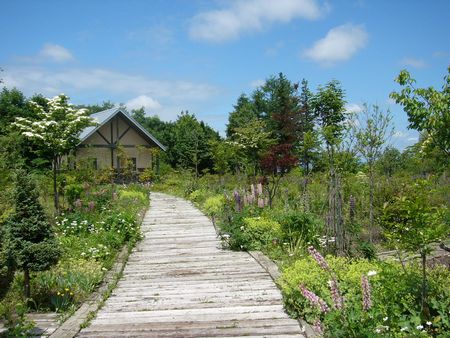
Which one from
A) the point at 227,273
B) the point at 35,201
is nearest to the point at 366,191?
the point at 227,273

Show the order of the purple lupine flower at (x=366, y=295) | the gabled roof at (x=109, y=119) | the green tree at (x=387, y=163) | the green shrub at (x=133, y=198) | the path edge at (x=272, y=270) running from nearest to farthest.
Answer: the purple lupine flower at (x=366, y=295)
the path edge at (x=272, y=270)
the green tree at (x=387, y=163)
the green shrub at (x=133, y=198)
the gabled roof at (x=109, y=119)

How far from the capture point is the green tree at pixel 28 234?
538 centimetres

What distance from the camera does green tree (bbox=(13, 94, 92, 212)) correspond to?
13070 mm

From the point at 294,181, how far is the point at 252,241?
1031cm

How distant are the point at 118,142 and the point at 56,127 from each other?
59.5 ft

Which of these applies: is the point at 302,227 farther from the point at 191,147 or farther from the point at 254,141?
the point at 191,147

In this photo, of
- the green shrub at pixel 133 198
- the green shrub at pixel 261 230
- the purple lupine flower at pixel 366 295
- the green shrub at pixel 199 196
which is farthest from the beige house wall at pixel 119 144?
the purple lupine flower at pixel 366 295

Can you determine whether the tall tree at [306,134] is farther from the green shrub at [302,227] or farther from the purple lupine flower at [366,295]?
the purple lupine flower at [366,295]

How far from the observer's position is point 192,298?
223 inches

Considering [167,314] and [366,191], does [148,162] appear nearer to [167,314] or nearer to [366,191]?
[366,191]

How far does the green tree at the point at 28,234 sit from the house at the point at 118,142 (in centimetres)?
2319

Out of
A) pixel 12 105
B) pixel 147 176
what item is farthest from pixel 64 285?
pixel 12 105

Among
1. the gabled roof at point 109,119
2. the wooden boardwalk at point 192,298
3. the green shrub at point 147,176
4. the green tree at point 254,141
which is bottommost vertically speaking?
the wooden boardwalk at point 192,298

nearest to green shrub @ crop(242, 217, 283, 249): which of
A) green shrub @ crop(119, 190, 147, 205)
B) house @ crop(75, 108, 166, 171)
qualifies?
green shrub @ crop(119, 190, 147, 205)
